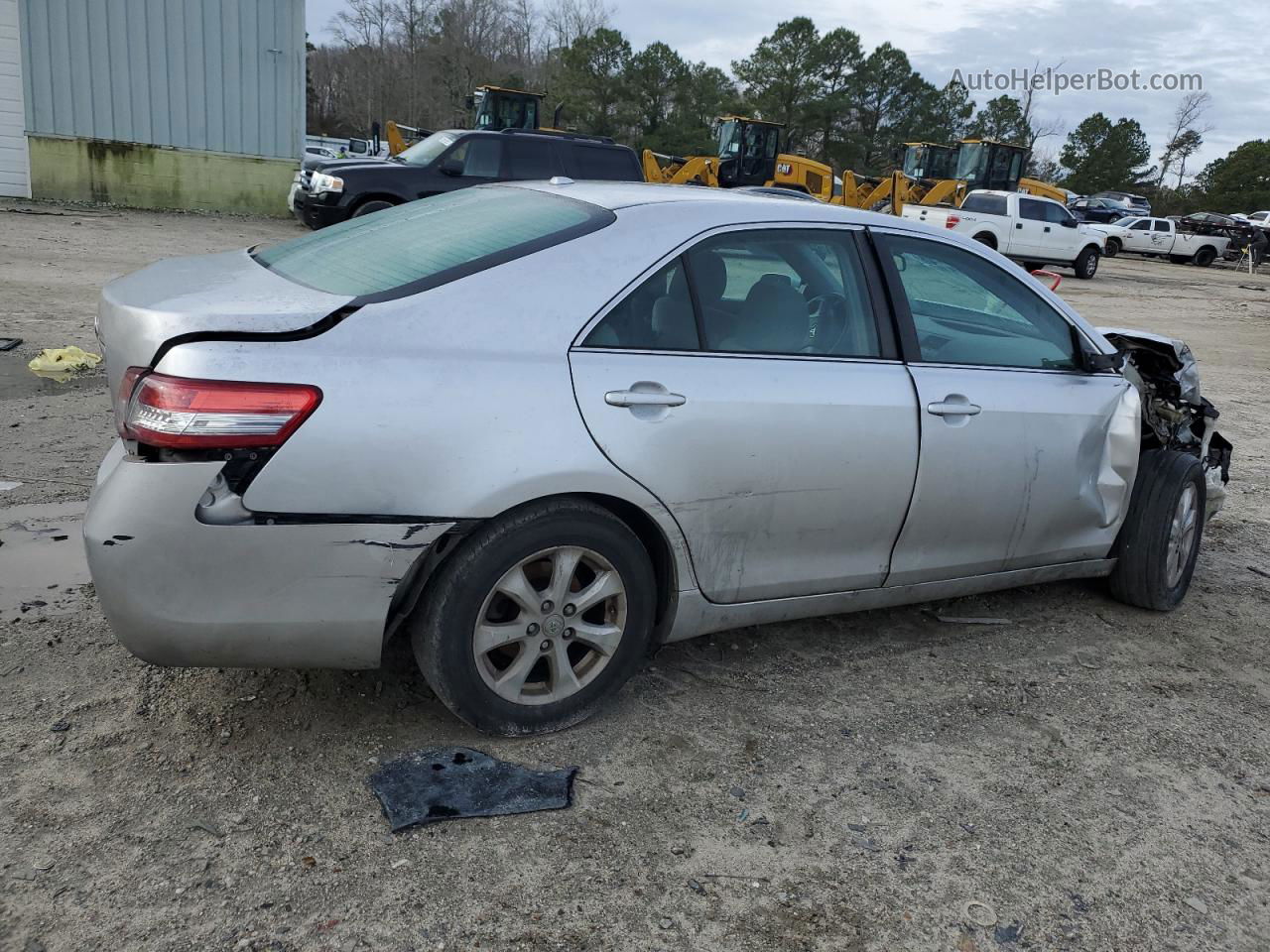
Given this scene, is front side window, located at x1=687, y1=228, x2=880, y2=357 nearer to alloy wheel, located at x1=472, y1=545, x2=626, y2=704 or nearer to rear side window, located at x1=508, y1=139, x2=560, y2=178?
alloy wheel, located at x1=472, y1=545, x2=626, y2=704

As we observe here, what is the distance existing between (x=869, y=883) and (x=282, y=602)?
5.17 feet

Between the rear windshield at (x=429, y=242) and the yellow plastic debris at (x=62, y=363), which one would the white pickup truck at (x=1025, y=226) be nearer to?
the yellow plastic debris at (x=62, y=363)

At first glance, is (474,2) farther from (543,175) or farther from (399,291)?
(399,291)

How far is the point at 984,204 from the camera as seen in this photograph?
2444 centimetres

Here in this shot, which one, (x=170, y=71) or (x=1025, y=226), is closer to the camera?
(x=170, y=71)

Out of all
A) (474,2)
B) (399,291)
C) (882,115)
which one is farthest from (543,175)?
(474,2)

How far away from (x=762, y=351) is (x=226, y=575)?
1.65m

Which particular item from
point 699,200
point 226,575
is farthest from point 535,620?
point 699,200

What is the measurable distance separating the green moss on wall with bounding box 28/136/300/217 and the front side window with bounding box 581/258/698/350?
20453 mm

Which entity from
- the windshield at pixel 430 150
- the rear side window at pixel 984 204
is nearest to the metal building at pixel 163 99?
the windshield at pixel 430 150

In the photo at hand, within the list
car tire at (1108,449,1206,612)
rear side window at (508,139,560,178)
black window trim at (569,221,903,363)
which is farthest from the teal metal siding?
car tire at (1108,449,1206,612)

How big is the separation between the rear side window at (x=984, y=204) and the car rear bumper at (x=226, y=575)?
24179mm

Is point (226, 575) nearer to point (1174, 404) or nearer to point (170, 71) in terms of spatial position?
point (1174, 404)

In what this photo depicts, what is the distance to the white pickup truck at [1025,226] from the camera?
947 inches
